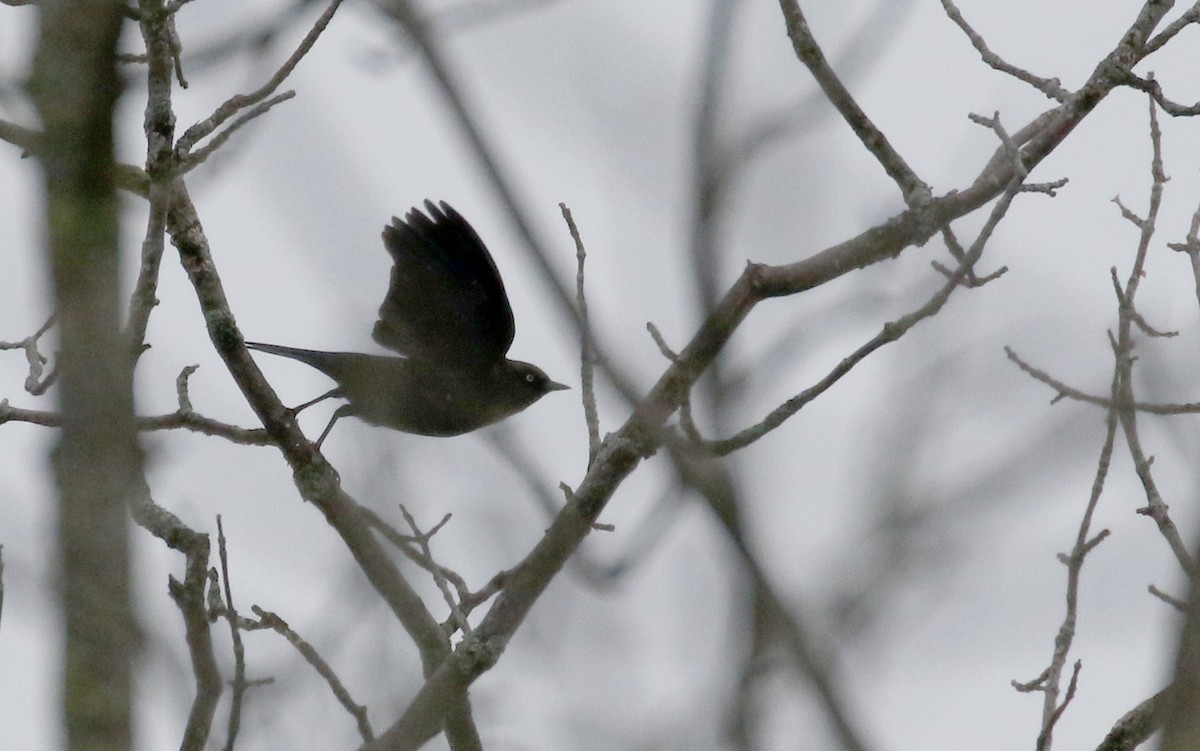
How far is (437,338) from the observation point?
7.60m

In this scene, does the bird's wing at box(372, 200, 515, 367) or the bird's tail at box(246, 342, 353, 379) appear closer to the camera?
the bird's wing at box(372, 200, 515, 367)

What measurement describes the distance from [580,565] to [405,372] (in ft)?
16.7

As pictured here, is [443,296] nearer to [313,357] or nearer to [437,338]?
[437,338]

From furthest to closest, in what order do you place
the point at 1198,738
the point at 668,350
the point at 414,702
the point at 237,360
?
the point at 237,360
the point at 414,702
the point at 668,350
the point at 1198,738

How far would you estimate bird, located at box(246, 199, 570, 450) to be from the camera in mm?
7008

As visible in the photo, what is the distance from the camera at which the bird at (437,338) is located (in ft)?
23.0

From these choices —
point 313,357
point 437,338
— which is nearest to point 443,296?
point 437,338

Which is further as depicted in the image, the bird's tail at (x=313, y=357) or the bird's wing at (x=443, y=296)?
the bird's tail at (x=313, y=357)

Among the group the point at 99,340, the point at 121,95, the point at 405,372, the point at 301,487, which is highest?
the point at 405,372

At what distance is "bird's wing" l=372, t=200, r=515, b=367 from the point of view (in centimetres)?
698

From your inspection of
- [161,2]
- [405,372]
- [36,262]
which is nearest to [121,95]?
[36,262]

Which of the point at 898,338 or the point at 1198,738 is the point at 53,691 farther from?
the point at 898,338

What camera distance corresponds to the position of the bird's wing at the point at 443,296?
6.98 metres

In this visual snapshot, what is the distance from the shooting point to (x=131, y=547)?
5.61ft
